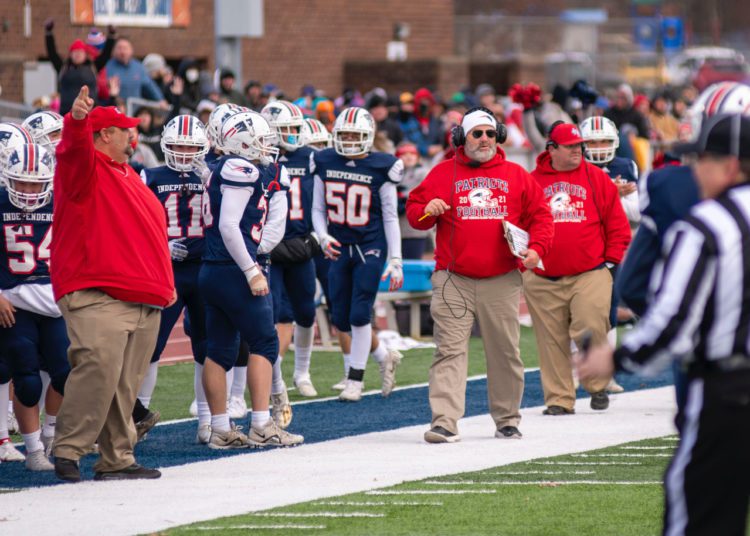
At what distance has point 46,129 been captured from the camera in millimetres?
9477

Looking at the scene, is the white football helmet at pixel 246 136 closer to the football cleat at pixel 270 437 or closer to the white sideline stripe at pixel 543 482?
the football cleat at pixel 270 437

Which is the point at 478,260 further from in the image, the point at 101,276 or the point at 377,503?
the point at 101,276

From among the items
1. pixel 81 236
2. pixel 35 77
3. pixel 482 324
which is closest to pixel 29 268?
pixel 81 236

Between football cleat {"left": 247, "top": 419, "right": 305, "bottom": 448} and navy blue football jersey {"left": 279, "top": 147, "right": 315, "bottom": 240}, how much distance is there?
256cm

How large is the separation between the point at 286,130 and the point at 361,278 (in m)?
1.28

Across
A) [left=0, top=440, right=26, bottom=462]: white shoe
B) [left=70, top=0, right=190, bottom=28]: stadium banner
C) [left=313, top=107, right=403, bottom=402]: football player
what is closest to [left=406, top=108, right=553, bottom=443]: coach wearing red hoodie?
[left=313, top=107, right=403, bottom=402]: football player

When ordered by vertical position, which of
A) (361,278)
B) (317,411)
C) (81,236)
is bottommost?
(317,411)

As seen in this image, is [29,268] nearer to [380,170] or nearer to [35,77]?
[380,170]

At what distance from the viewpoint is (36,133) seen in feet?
31.0

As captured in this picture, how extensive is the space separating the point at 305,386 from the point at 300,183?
1.58m

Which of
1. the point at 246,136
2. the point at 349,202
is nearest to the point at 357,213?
the point at 349,202

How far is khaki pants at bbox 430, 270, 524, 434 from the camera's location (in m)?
9.30

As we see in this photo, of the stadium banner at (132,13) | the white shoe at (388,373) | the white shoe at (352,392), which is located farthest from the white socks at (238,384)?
the stadium banner at (132,13)

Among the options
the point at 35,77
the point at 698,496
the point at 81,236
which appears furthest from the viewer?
the point at 35,77
